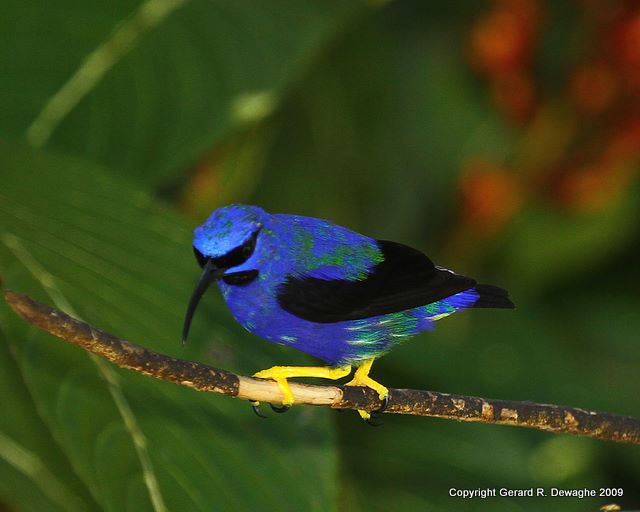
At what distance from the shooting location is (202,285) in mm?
1044

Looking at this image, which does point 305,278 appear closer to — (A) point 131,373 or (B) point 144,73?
(A) point 131,373

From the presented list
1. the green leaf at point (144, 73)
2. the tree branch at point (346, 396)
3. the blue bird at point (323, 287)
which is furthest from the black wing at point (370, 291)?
the green leaf at point (144, 73)

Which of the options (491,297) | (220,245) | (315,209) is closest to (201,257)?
(220,245)

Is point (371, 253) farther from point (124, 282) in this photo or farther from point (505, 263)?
point (505, 263)

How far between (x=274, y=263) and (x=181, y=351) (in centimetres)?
16

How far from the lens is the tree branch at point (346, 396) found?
75cm

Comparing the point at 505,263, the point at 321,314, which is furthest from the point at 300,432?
the point at 505,263

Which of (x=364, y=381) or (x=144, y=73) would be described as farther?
(x=144, y=73)

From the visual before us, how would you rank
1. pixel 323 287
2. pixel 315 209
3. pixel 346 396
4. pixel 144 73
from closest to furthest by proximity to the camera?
1. pixel 346 396
2. pixel 323 287
3. pixel 144 73
4. pixel 315 209

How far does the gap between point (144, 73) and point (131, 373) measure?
73cm

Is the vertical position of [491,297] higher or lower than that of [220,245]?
higher

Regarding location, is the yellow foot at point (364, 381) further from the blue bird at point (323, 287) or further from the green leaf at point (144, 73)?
the green leaf at point (144, 73)

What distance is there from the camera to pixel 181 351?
1182 mm

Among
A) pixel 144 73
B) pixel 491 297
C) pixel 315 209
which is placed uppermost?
pixel 315 209
